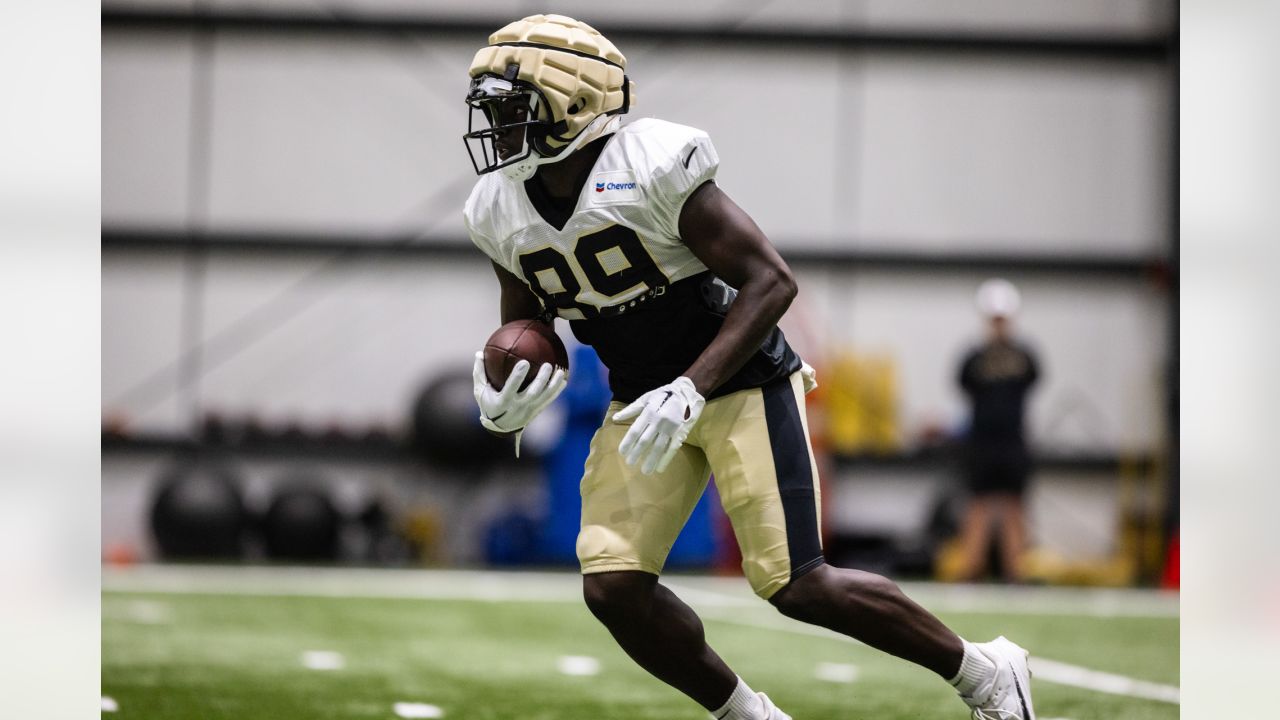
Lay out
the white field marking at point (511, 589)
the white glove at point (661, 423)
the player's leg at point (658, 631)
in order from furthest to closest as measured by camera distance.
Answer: the white field marking at point (511, 589) < the player's leg at point (658, 631) < the white glove at point (661, 423)

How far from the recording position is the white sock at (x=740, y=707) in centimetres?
320

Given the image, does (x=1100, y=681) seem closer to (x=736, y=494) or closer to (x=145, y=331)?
(x=736, y=494)

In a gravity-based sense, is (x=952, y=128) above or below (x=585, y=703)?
above

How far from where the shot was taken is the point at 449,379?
425 inches

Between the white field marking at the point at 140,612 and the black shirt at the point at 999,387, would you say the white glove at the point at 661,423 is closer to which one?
the white field marking at the point at 140,612

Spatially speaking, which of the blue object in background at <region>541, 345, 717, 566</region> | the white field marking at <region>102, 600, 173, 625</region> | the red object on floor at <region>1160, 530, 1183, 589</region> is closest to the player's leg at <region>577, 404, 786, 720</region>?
the white field marking at <region>102, 600, 173, 625</region>

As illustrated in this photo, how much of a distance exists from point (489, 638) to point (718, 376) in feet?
11.4

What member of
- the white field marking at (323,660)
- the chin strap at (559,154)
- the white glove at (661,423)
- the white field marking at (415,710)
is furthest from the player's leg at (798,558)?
the white field marking at (323,660)

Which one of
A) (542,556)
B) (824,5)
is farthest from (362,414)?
(824,5)

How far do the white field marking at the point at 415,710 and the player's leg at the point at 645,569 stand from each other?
3.75ft

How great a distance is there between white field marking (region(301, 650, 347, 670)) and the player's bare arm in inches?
108

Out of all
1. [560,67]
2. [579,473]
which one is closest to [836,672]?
[560,67]

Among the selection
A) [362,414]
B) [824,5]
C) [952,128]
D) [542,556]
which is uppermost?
[824,5]
